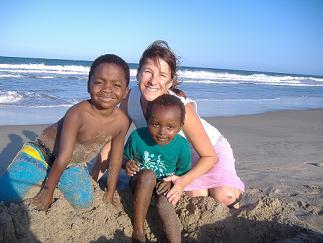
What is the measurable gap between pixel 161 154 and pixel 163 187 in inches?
10.1

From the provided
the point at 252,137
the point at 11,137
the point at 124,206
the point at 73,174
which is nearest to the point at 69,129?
the point at 73,174

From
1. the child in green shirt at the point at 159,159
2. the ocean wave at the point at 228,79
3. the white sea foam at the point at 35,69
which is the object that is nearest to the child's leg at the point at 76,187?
the child in green shirt at the point at 159,159

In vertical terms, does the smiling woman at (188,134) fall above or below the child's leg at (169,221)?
above

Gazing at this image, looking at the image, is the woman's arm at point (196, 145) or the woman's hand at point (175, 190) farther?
the woman's arm at point (196, 145)

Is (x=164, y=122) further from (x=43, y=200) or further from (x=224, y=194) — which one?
(x=43, y=200)

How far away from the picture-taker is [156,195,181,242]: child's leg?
261cm

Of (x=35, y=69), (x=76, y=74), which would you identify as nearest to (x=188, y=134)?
(x=76, y=74)

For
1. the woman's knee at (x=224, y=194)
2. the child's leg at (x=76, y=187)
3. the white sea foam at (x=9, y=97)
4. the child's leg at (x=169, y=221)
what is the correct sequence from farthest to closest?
the white sea foam at (x=9, y=97)
the woman's knee at (x=224, y=194)
the child's leg at (x=76, y=187)
the child's leg at (x=169, y=221)

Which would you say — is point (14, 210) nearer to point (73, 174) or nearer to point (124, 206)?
point (73, 174)

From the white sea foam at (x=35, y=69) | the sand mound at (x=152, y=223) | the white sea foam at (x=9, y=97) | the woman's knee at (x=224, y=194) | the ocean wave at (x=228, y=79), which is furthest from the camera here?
the ocean wave at (x=228, y=79)

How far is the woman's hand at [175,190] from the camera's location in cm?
276

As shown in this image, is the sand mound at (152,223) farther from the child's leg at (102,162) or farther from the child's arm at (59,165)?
the child's leg at (102,162)

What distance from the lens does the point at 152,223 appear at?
2.99 m

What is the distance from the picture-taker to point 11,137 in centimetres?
575
